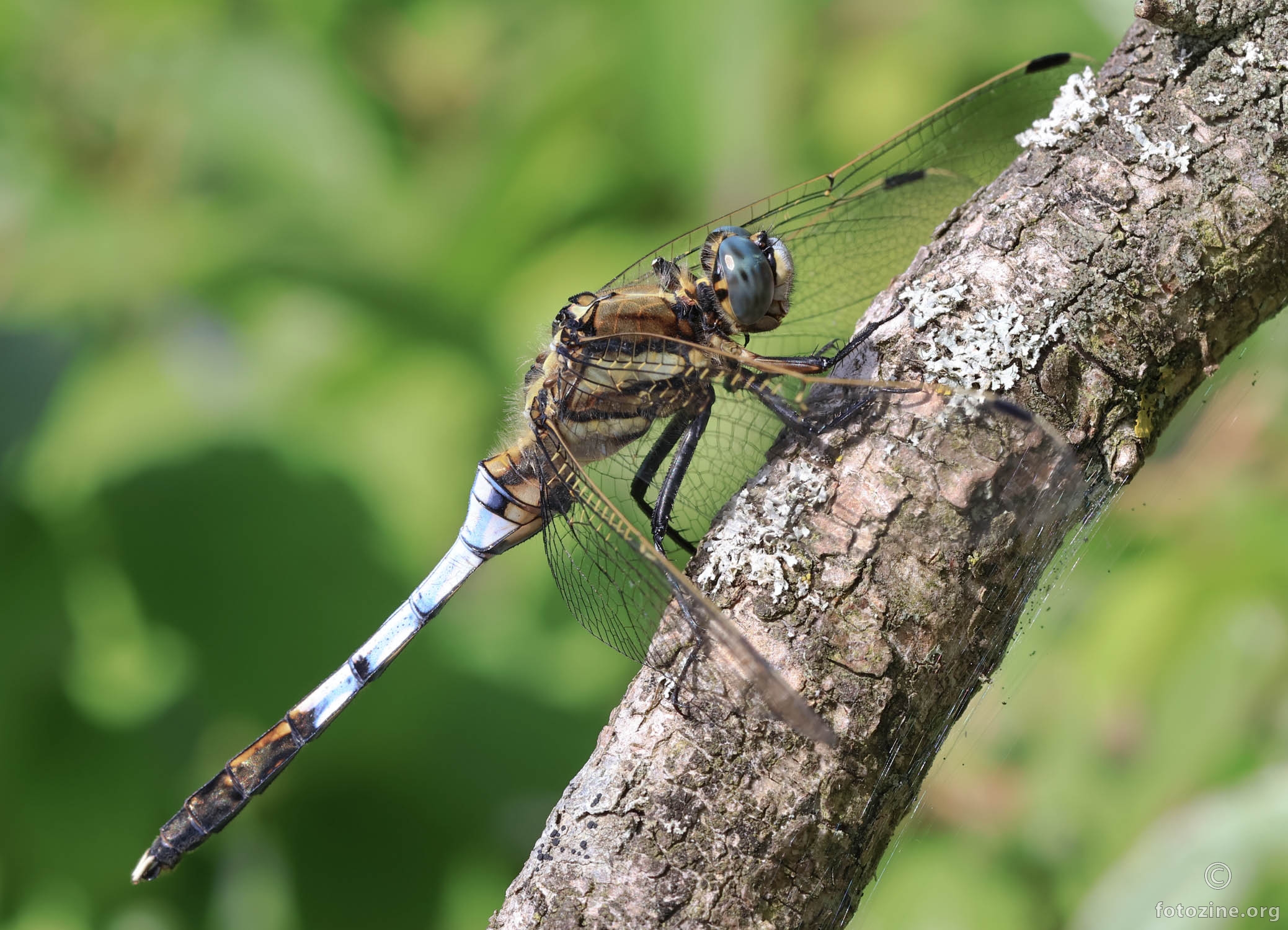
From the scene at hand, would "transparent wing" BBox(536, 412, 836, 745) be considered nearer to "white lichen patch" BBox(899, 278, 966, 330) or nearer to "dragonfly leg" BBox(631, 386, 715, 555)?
"dragonfly leg" BBox(631, 386, 715, 555)

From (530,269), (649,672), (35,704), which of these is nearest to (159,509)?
(35,704)

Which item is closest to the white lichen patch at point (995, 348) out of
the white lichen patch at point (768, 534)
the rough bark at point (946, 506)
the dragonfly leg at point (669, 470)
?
the rough bark at point (946, 506)

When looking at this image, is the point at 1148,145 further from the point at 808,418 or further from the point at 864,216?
Result: the point at 864,216

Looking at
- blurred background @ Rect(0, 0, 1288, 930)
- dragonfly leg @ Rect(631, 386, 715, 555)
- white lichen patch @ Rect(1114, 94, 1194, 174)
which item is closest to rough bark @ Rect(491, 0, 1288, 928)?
white lichen patch @ Rect(1114, 94, 1194, 174)

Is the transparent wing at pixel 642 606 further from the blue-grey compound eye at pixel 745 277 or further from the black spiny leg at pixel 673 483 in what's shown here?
the blue-grey compound eye at pixel 745 277

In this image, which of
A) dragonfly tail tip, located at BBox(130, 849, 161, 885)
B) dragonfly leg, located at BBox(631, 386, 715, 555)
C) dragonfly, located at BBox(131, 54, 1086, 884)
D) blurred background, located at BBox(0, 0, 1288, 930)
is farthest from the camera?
blurred background, located at BBox(0, 0, 1288, 930)

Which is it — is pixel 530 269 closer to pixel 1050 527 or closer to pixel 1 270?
pixel 1 270
